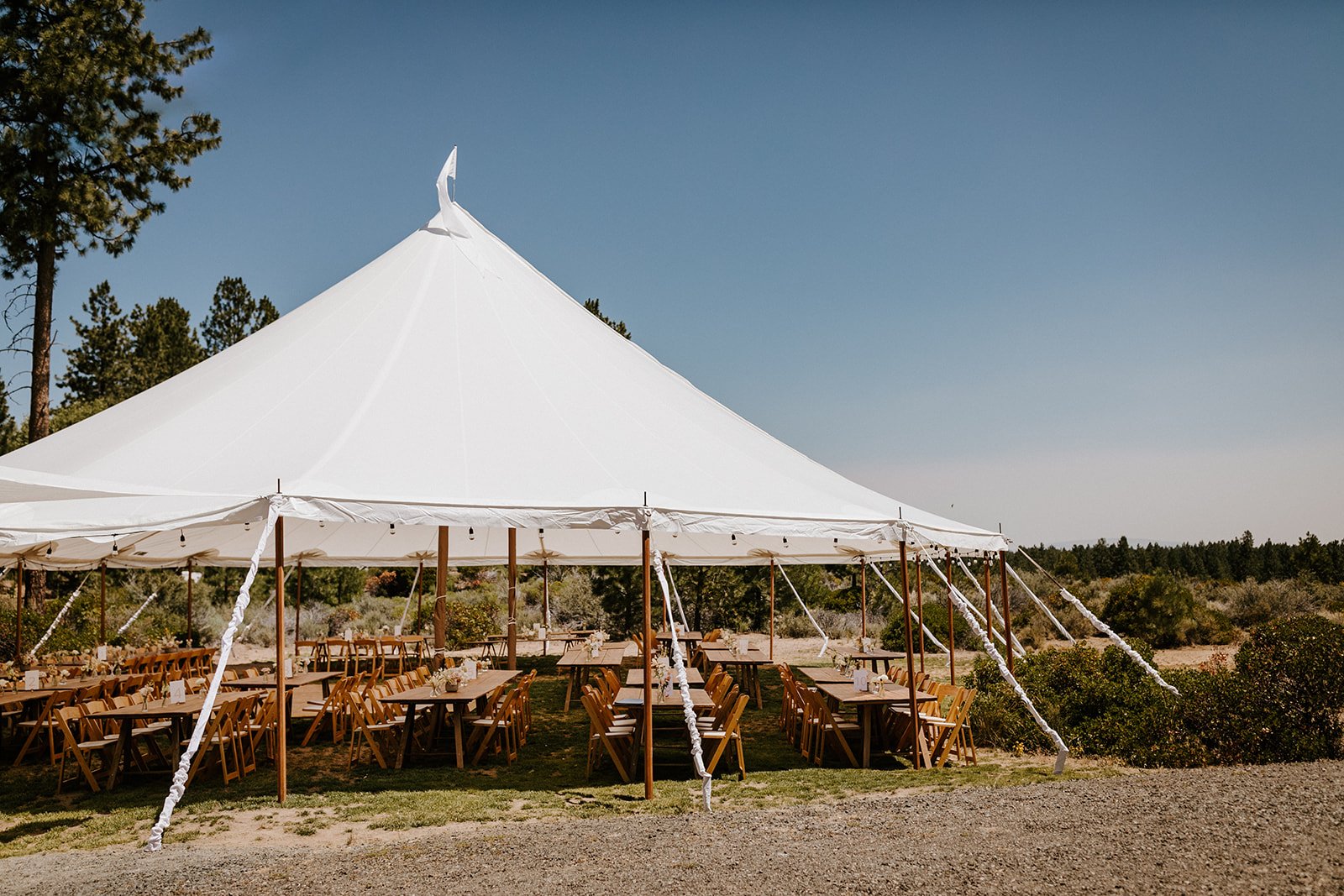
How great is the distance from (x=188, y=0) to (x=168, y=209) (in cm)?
374

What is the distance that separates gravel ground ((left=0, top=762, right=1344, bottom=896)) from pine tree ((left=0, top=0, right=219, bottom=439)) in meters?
13.2

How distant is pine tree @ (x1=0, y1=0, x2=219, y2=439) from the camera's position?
14531mm

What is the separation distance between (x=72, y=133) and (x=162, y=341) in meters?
14.2

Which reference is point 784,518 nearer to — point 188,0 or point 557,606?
point 188,0

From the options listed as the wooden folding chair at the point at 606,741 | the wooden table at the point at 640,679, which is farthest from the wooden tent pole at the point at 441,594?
the wooden folding chair at the point at 606,741

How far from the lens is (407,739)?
8.17 metres

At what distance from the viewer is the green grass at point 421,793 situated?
20.5ft

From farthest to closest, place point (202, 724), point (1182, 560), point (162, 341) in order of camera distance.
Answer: point (1182, 560)
point (162, 341)
point (202, 724)

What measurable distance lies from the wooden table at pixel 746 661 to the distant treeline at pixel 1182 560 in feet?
62.2

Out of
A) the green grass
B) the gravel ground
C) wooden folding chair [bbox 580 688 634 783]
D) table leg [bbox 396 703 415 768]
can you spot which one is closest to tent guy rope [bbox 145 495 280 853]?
the gravel ground

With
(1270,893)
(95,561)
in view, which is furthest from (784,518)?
(95,561)

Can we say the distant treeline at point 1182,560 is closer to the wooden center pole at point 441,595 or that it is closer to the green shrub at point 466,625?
the green shrub at point 466,625

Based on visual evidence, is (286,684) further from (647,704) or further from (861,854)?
(861,854)

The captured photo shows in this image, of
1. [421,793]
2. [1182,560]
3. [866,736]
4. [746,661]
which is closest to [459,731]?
[421,793]
